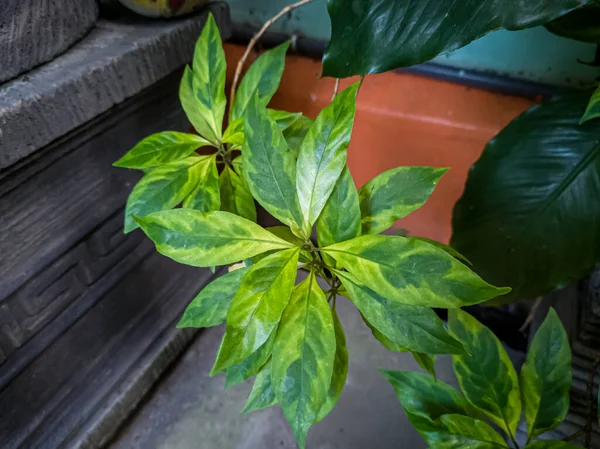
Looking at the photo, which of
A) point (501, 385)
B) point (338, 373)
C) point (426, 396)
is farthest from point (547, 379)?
point (338, 373)

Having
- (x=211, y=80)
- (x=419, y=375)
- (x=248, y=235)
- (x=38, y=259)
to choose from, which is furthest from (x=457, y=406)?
(x=38, y=259)

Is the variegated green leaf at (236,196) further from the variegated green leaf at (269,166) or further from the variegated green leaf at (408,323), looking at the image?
the variegated green leaf at (408,323)

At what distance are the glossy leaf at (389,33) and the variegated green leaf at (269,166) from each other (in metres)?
0.09

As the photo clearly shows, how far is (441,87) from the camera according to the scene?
0.98 meters

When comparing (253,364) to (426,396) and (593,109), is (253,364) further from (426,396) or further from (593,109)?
(593,109)

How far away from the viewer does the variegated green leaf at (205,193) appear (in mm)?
583

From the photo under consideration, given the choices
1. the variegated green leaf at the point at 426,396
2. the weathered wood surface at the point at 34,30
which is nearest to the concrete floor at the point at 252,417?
the variegated green leaf at the point at 426,396

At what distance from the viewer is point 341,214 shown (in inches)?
19.5

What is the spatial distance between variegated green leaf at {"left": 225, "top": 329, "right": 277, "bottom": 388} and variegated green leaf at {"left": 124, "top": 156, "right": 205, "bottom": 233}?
21cm

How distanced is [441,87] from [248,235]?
26.3 inches

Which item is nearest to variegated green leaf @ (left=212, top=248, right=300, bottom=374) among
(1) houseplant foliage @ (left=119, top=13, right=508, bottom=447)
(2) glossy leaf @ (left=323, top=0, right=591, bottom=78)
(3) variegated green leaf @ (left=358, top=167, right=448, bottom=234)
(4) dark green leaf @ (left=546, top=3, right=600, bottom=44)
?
(1) houseplant foliage @ (left=119, top=13, right=508, bottom=447)

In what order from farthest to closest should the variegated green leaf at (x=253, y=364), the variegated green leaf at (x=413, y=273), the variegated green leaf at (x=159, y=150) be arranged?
the variegated green leaf at (x=159, y=150), the variegated green leaf at (x=253, y=364), the variegated green leaf at (x=413, y=273)

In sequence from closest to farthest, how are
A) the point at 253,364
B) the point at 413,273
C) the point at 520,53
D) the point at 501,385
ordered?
the point at 413,273 → the point at 253,364 → the point at 501,385 → the point at 520,53

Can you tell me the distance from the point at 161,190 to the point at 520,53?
2.46 ft
